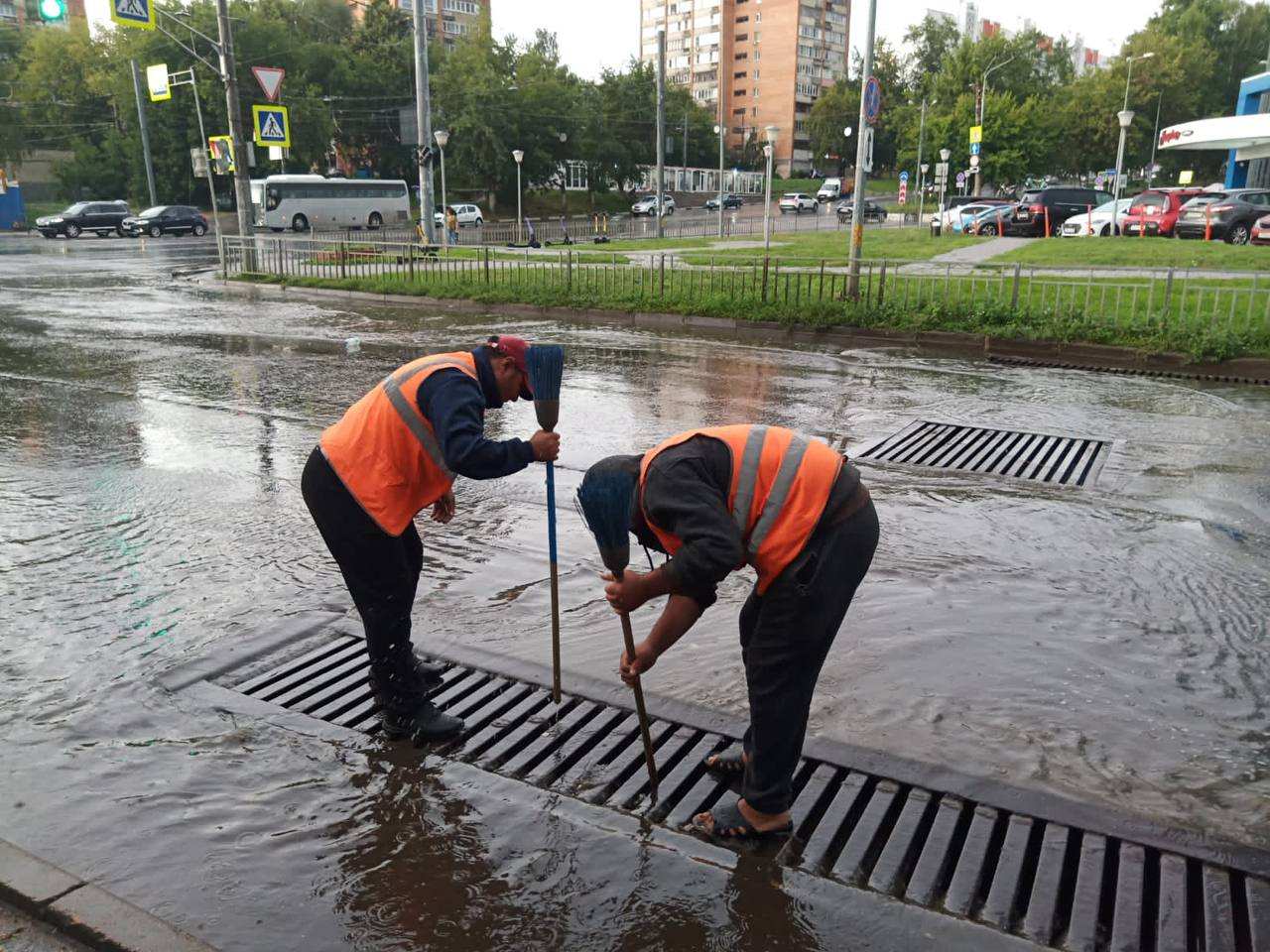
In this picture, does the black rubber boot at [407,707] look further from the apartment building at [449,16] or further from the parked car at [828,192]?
the apartment building at [449,16]

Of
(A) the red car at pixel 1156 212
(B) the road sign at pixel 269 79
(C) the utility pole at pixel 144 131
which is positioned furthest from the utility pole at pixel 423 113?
(C) the utility pole at pixel 144 131

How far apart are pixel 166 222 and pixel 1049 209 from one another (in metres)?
39.5

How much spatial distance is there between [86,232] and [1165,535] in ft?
180

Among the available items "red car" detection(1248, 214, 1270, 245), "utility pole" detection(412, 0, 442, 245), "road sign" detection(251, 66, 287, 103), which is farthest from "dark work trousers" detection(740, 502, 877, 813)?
"red car" detection(1248, 214, 1270, 245)

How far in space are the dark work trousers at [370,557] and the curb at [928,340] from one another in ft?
35.9

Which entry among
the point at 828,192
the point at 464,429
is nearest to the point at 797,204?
the point at 828,192

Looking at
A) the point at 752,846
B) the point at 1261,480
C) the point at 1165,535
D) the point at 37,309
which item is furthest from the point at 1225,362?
the point at 37,309

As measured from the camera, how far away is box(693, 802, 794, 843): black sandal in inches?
126

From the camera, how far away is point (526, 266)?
19359 millimetres

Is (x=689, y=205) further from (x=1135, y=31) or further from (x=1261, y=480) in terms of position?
(x=1261, y=480)

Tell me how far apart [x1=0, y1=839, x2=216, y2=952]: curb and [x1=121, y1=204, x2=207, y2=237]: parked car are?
4990 cm

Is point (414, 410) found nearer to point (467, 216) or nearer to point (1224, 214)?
point (1224, 214)

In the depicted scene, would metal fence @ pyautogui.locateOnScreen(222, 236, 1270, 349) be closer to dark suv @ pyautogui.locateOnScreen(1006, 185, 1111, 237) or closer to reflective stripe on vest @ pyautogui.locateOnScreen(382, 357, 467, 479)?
reflective stripe on vest @ pyautogui.locateOnScreen(382, 357, 467, 479)

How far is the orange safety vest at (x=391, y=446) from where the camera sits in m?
3.49
